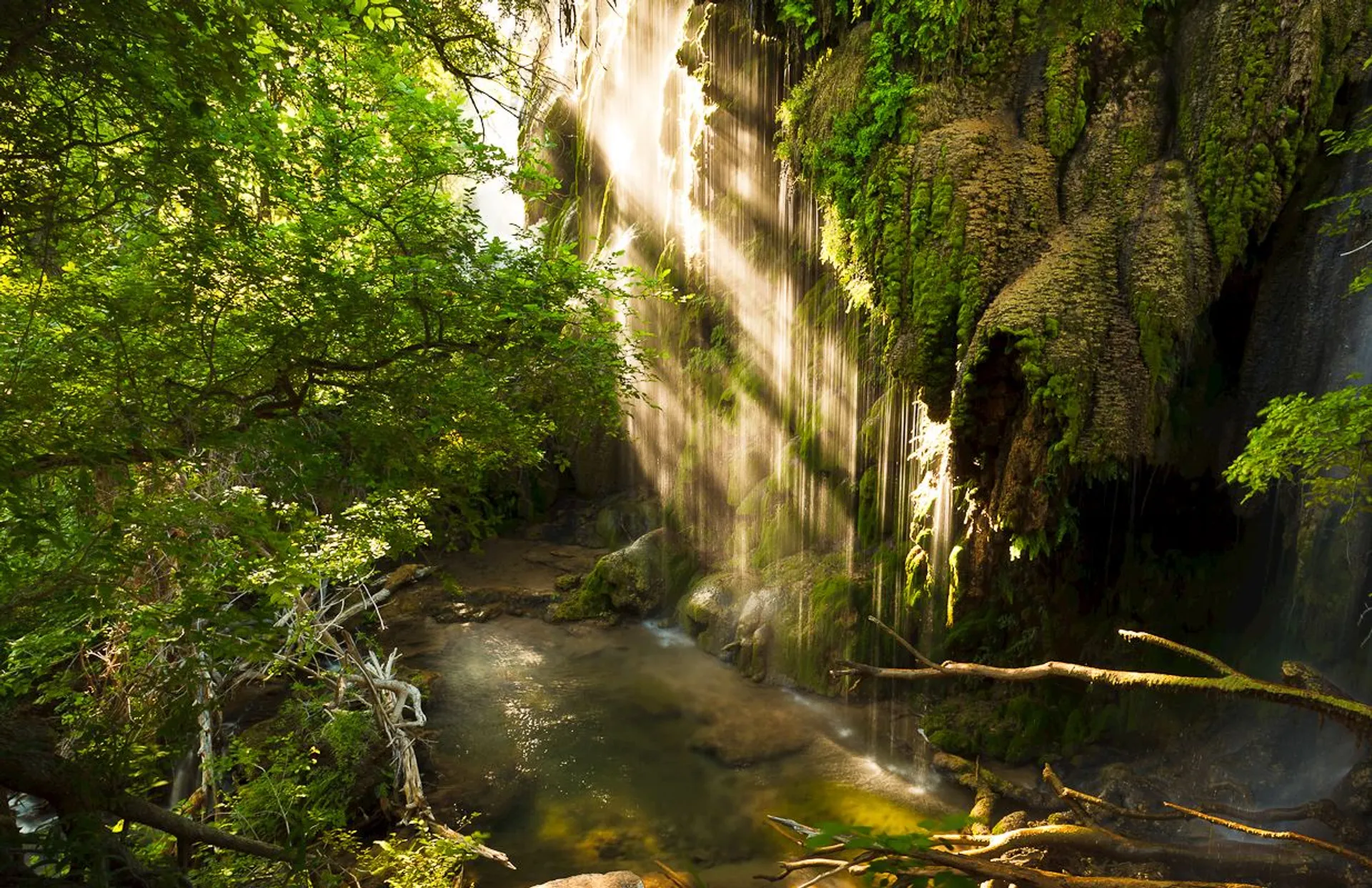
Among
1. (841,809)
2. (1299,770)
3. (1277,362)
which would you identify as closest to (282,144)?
(841,809)

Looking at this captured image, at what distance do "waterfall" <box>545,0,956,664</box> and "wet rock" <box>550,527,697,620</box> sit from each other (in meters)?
0.80

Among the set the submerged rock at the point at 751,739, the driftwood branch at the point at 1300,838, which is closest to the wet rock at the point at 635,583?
the submerged rock at the point at 751,739

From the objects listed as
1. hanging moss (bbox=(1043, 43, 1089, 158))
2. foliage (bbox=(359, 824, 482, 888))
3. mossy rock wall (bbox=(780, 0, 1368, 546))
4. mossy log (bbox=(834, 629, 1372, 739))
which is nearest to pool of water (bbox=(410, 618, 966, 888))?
foliage (bbox=(359, 824, 482, 888))

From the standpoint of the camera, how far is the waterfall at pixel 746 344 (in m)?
11.3

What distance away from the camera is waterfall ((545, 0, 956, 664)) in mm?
11297

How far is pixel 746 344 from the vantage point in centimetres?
1616

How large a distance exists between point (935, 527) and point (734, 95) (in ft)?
34.8

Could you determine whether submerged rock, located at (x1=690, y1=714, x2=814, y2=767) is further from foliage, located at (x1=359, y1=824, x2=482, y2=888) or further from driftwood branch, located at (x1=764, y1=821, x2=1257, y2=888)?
driftwood branch, located at (x1=764, y1=821, x2=1257, y2=888)

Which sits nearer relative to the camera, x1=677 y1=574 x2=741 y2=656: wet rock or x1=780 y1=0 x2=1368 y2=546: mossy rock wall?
x1=780 y1=0 x2=1368 y2=546: mossy rock wall

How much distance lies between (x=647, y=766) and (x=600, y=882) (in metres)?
2.94

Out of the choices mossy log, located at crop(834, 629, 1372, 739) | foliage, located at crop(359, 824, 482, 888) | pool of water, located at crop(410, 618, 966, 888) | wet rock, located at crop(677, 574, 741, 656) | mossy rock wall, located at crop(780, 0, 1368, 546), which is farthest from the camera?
wet rock, located at crop(677, 574, 741, 656)

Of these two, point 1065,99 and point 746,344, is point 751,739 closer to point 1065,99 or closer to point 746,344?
point 746,344

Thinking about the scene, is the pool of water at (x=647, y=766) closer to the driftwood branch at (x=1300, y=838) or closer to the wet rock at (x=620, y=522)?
the driftwood branch at (x=1300, y=838)

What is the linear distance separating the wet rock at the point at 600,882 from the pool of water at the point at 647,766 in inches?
24.6
